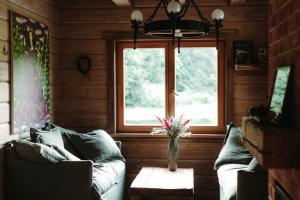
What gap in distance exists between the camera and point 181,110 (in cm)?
514

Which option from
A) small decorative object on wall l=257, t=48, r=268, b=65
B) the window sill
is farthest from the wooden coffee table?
small decorative object on wall l=257, t=48, r=268, b=65

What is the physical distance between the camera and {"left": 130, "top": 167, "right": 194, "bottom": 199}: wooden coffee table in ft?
12.2

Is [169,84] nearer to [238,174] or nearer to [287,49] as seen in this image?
[238,174]

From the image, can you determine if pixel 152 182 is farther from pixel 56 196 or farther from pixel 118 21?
pixel 118 21

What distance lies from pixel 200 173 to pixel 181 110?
76 cm

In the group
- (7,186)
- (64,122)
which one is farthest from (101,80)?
(7,186)

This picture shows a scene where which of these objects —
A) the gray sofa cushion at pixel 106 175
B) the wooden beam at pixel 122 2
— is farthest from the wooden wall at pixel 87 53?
the gray sofa cushion at pixel 106 175

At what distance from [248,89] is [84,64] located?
191 cm

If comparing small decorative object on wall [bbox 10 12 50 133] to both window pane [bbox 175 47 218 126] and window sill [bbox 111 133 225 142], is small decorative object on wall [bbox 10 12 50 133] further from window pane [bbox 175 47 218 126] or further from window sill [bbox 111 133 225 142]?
window pane [bbox 175 47 218 126]

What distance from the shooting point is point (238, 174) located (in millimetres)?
3203

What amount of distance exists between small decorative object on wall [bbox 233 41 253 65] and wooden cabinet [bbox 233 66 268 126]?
12cm

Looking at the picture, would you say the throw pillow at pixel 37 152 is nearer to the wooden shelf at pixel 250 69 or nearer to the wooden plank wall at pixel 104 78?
the wooden plank wall at pixel 104 78

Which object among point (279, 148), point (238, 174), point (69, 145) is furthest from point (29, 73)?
point (279, 148)

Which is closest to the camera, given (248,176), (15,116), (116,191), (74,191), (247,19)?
(248,176)
